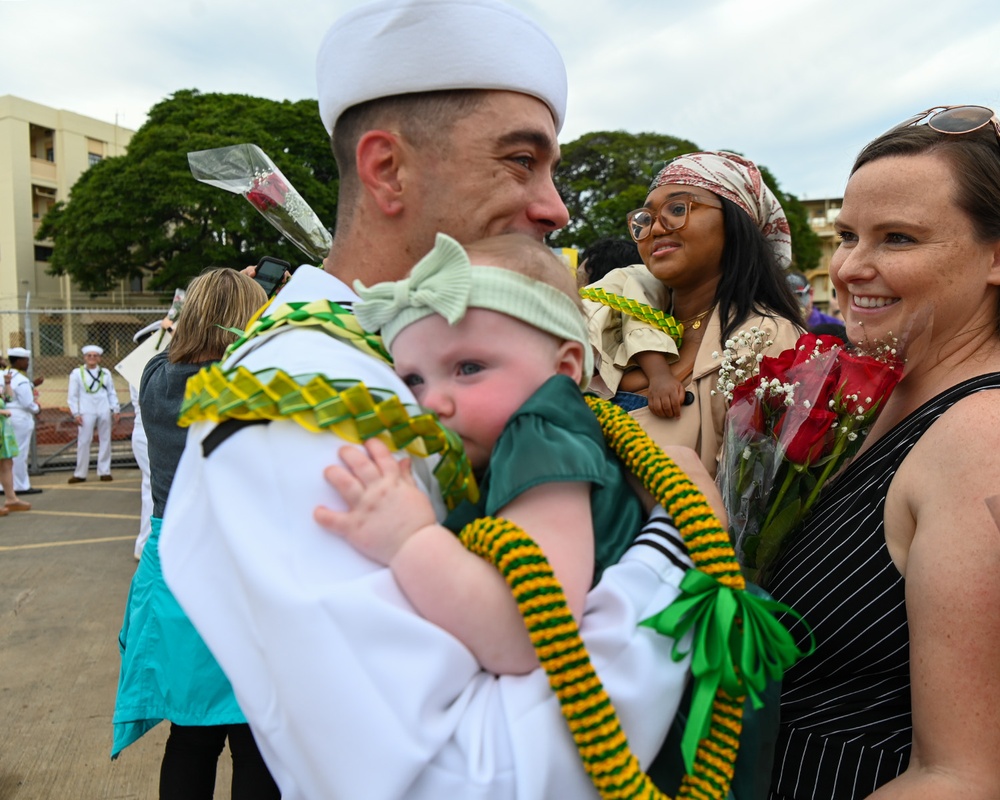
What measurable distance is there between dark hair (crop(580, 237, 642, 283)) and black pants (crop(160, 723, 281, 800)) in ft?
10.1

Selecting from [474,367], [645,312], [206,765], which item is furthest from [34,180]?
[474,367]

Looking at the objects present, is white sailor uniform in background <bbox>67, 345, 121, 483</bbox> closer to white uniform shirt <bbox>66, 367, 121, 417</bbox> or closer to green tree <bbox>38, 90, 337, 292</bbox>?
white uniform shirt <bbox>66, 367, 121, 417</bbox>

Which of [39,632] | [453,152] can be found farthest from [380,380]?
[39,632]

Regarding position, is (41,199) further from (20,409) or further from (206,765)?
(206,765)

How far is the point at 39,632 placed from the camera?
562cm

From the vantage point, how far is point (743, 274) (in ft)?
9.87

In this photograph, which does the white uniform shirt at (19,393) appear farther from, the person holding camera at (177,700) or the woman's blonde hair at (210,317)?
the person holding camera at (177,700)

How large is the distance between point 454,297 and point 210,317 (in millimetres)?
A: 3001

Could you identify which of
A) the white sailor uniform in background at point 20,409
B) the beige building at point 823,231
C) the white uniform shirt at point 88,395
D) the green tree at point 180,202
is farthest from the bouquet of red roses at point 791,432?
the beige building at point 823,231

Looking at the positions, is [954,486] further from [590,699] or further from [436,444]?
[436,444]

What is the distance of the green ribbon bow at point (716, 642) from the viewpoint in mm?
1174

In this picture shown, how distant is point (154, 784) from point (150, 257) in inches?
1032

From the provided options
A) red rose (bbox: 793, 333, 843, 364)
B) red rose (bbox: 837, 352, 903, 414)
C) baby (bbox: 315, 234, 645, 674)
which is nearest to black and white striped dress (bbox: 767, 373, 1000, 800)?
red rose (bbox: 837, 352, 903, 414)

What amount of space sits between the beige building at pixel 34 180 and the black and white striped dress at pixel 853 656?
34871 mm
